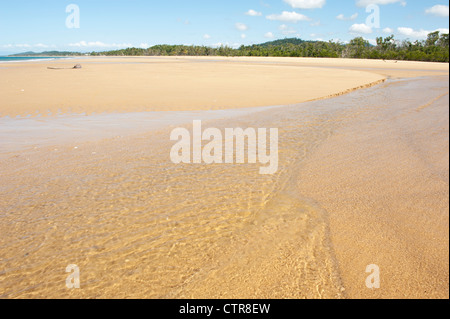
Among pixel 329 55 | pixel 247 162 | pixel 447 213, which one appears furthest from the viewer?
pixel 329 55

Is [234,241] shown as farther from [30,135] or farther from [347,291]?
[30,135]

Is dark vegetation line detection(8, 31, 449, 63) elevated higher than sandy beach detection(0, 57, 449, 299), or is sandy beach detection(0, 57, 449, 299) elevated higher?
dark vegetation line detection(8, 31, 449, 63)

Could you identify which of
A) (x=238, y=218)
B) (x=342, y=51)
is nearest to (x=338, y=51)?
(x=342, y=51)

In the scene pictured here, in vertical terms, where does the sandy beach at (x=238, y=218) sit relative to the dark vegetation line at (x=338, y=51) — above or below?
below

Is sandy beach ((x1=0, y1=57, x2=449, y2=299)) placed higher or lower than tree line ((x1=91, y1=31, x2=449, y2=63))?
lower

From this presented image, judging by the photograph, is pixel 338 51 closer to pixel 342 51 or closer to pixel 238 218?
pixel 342 51

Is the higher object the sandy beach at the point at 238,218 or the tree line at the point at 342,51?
the tree line at the point at 342,51

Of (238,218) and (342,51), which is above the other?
(342,51)

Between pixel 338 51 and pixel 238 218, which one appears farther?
pixel 338 51
